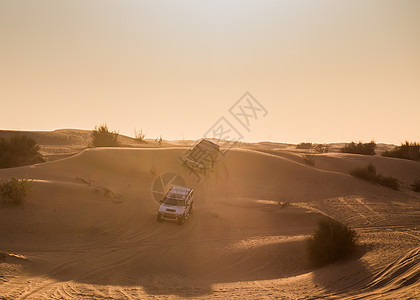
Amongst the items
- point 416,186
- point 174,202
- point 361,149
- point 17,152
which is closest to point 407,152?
point 361,149

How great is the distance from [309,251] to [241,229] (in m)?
5.56

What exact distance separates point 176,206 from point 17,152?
18.0m

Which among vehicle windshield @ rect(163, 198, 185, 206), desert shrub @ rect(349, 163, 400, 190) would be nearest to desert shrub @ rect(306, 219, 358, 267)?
vehicle windshield @ rect(163, 198, 185, 206)

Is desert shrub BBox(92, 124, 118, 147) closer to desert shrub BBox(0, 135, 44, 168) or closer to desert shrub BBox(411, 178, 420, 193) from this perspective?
desert shrub BBox(0, 135, 44, 168)

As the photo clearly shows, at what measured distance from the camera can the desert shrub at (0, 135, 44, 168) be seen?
1107 inches

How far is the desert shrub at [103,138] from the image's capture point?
38.0m

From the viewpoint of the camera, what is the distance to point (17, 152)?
2942cm

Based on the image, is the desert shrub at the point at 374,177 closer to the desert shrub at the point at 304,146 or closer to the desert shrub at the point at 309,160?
the desert shrub at the point at 309,160

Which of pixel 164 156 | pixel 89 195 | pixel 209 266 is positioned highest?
pixel 164 156

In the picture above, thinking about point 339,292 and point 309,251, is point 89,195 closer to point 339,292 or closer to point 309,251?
point 309,251

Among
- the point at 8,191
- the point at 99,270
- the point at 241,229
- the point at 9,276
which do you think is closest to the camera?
the point at 9,276

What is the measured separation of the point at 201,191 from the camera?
82.0 feet

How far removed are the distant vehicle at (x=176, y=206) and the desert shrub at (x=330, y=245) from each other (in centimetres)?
668

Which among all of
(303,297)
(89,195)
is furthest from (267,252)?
(89,195)
